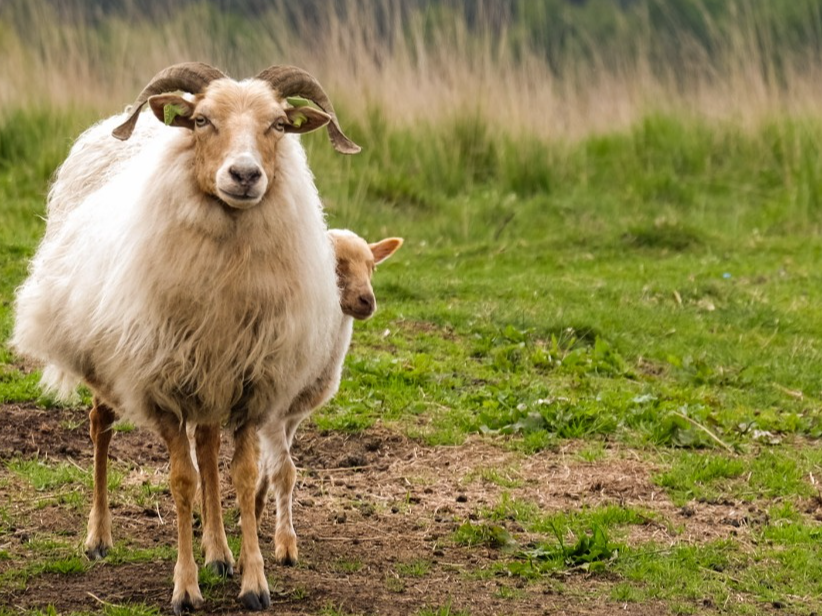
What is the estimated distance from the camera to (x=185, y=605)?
4.97 meters

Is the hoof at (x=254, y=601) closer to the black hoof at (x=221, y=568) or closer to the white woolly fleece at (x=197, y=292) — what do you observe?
the black hoof at (x=221, y=568)

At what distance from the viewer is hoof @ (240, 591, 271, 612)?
4977 mm

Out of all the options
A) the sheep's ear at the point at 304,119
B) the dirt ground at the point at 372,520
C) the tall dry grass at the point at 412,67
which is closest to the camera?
the dirt ground at the point at 372,520

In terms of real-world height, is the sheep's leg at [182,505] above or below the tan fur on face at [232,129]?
below

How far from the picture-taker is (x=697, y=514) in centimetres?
637

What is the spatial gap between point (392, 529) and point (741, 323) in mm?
4559

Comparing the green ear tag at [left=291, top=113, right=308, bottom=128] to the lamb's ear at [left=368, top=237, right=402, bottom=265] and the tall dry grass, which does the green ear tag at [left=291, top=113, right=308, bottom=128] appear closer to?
the lamb's ear at [left=368, top=237, right=402, bottom=265]

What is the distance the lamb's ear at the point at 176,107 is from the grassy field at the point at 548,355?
179 centimetres

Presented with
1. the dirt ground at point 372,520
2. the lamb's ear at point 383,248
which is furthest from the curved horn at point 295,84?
the dirt ground at point 372,520

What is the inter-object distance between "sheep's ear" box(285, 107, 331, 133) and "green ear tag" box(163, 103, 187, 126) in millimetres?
409

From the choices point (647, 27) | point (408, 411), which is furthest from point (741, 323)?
point (647, 27)

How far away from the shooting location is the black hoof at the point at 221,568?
535cm

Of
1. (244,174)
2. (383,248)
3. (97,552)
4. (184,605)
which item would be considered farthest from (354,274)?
(184,605)

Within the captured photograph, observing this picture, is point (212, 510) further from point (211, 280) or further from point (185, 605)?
point (211, 280)
